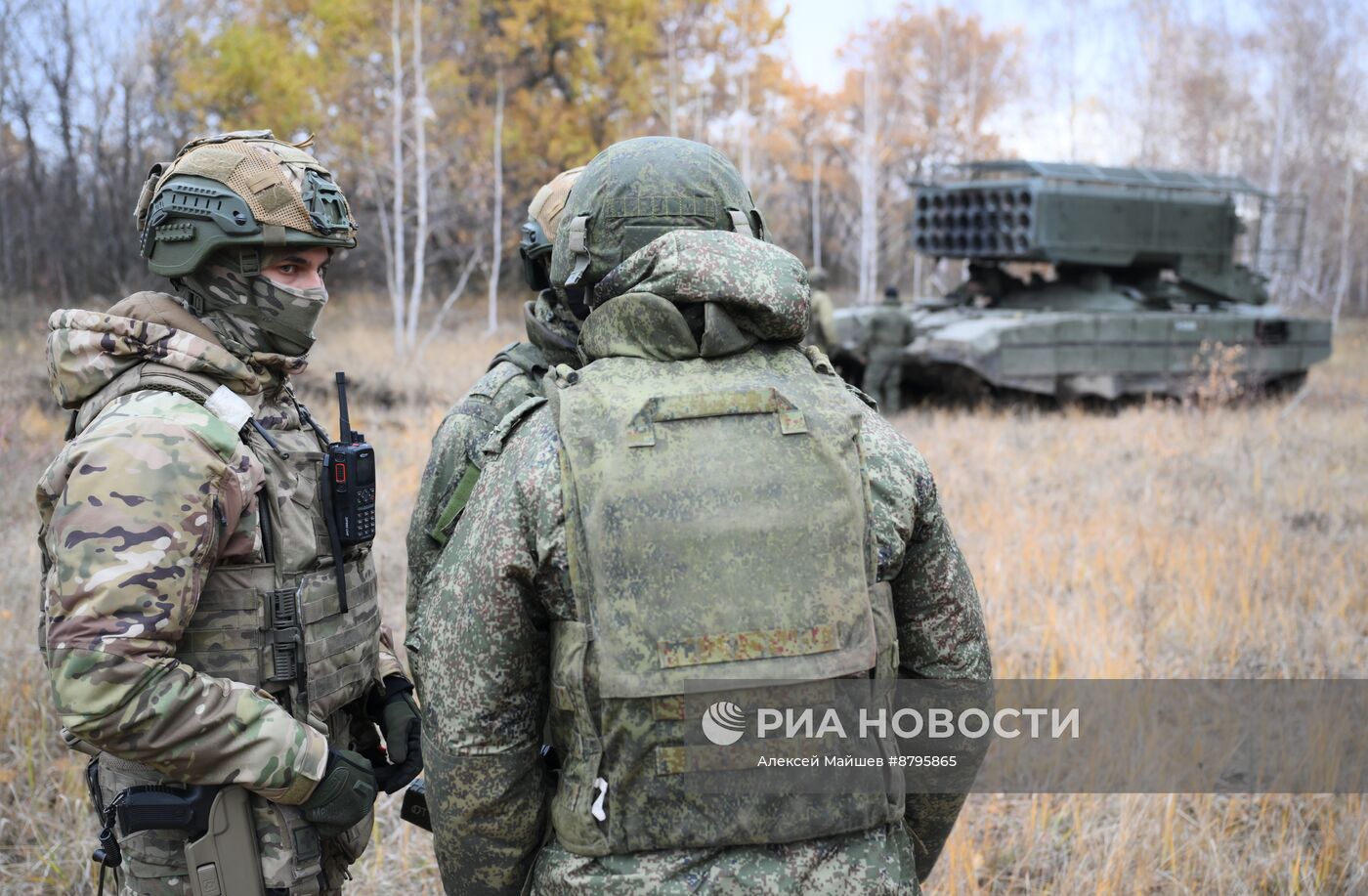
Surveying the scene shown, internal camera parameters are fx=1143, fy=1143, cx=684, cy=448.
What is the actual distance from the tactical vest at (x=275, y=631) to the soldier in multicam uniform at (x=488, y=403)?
15.5 inches

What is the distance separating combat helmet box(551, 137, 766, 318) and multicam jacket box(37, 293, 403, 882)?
0.64 m

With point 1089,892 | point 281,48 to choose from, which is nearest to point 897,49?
point 281,48

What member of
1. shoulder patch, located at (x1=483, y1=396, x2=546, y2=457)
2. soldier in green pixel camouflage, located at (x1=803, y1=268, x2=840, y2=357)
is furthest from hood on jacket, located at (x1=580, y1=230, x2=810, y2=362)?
soldier in green pixel camouflage, located at (x1=803, y1=268, x2=840, y2=357)

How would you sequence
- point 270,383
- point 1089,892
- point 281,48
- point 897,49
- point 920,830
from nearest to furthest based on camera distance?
point 920,830, point 270,383, point 1089,892, point 281,48, point 897,49

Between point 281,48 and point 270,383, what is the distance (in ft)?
72.1

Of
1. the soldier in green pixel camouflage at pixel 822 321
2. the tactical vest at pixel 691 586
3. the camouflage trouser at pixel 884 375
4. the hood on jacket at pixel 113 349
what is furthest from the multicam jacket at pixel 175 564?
the camouflage trouser at pixel 884 375

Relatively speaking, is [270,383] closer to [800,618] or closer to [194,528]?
[194,528]

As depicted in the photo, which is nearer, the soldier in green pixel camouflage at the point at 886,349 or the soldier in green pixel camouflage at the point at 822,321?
the soldier in green pixel camouflage at the point at 822,321

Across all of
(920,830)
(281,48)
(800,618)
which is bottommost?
(920,830)

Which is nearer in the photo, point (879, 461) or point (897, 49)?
point (879, 461)

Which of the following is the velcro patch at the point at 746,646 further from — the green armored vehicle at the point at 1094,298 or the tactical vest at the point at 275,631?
the green armored vehicle at the point at 1094,298

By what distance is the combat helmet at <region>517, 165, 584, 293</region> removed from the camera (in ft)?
10.3

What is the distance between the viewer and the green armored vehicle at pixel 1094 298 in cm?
1158

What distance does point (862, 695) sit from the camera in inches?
62.5
